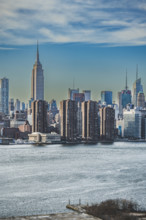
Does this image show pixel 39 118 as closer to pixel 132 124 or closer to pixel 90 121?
pixel 90 121

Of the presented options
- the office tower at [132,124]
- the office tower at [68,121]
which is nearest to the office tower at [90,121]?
the office tower at [68,121]

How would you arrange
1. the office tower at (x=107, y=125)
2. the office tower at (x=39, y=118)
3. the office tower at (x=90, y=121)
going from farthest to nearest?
the office tower at (x=107, y=125) < the office tower at (x=90, y=121) < the office tower at (x=39, y=118)

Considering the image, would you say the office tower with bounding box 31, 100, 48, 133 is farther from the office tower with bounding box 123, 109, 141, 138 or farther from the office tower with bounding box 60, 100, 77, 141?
the office tower with bounding box 123, 109, 141, 138

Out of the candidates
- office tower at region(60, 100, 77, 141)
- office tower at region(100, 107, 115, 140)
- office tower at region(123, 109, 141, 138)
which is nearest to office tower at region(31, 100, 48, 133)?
office tower at region(60, 100, 77, 141)

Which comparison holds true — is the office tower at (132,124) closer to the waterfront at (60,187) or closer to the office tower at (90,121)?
the office tower at (90,121)

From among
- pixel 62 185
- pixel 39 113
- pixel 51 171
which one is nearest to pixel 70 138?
pixel 39 113

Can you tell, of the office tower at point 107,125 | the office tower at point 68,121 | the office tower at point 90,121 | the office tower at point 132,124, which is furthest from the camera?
the office tower at point 132,124

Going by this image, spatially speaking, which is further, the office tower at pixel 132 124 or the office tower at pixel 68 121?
Answer: the office tower at pixel 132 124
